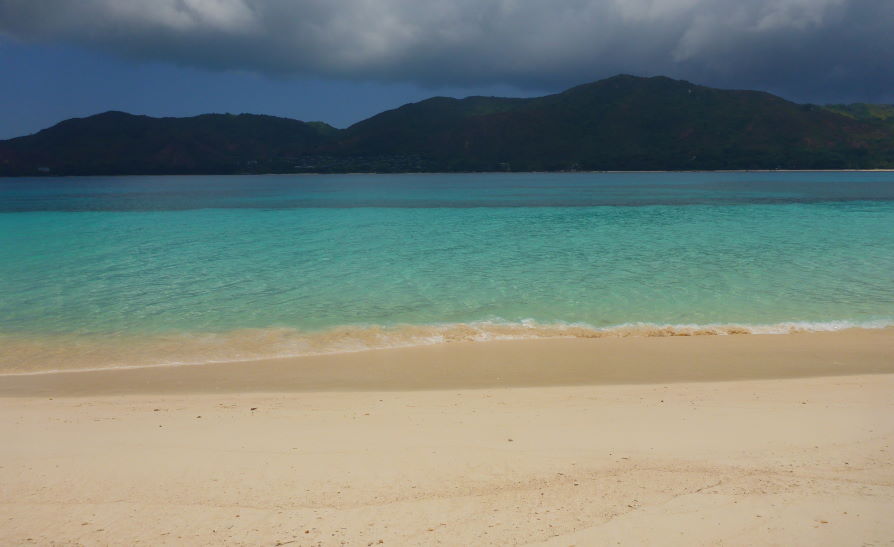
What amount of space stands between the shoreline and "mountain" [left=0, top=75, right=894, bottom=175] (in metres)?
150

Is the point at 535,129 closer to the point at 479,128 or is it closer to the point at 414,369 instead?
the point at 479,128

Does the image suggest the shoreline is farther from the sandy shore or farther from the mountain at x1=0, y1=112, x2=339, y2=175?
the mountain at x1=0, y1=112, x2=339, y2=175

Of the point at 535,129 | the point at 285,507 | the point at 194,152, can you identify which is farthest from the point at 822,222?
the point at 194,152

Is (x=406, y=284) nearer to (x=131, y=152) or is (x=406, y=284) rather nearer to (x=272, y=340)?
(x=272, y=340)

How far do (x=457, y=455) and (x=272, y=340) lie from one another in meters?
5.87

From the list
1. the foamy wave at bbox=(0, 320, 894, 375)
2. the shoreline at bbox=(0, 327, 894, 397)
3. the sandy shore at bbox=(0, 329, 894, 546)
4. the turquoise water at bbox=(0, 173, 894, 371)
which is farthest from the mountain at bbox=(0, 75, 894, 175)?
the sandy shore at bbox=(0, 329, 894, 546)

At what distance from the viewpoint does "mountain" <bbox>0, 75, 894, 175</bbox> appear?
147 m

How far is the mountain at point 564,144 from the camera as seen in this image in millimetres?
147250

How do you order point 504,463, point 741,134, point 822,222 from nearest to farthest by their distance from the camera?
point 504,463, point 822,222, point 741,134

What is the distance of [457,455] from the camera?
487 centimetres

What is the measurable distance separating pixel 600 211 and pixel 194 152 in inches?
6960

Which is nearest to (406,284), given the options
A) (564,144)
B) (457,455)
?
(457,455)

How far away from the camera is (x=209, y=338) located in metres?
10.0

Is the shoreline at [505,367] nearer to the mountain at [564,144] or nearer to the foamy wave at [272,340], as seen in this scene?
the foamy wave at [272,340]
